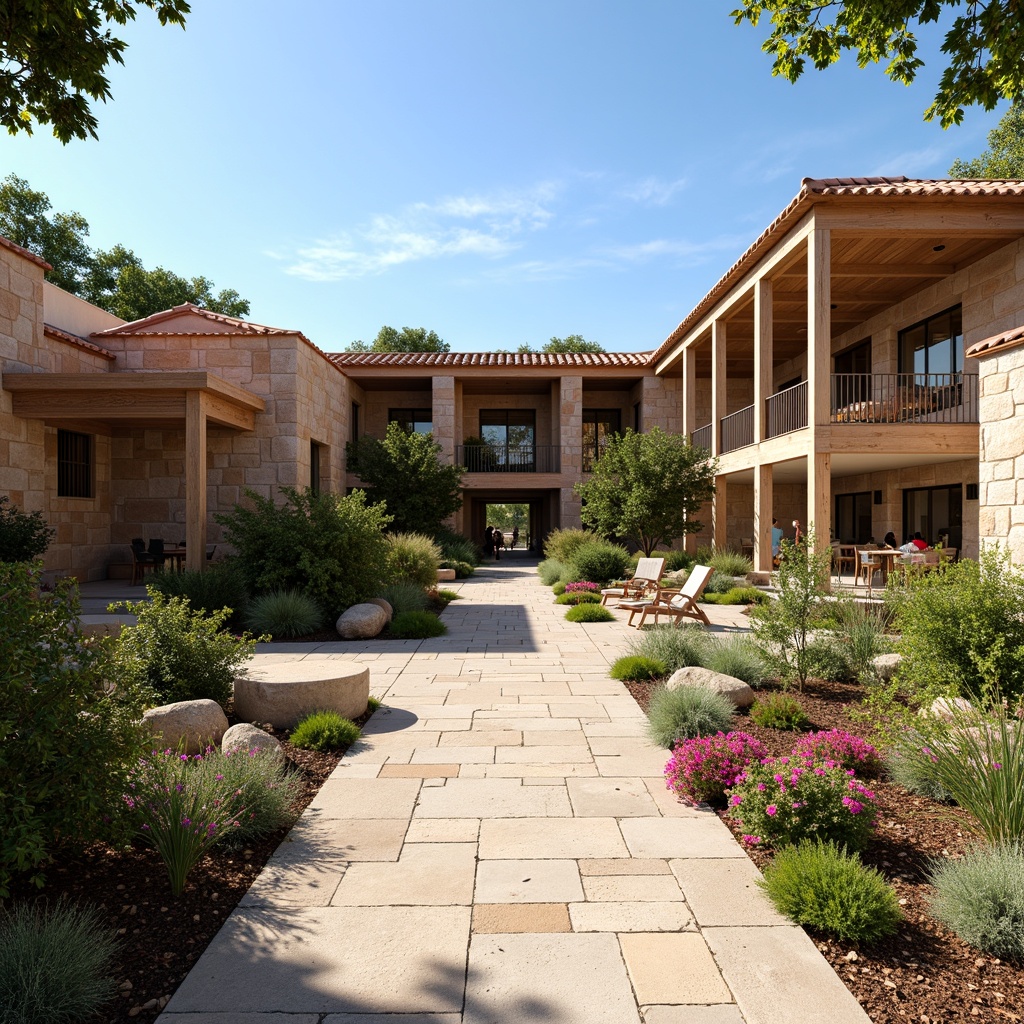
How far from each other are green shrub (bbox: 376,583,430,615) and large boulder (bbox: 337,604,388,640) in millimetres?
899

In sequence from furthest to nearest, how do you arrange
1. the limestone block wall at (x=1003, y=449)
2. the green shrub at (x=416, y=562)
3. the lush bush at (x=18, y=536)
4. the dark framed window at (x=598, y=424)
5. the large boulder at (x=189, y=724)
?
the dark framed window at (x=598, y=424), the green shrub at (x=416, y=562), the lush bush at (x=18, y=536), the limestone block wall at (x=1003, y=449), the large boulder at (x=189, y=724)

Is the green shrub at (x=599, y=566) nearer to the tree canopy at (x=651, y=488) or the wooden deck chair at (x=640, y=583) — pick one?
the wooden deck chair at (x=640, y=583)

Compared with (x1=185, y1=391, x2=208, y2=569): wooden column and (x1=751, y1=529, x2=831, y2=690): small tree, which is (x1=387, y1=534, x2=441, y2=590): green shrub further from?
(x1=751, y1=529, x2=831, y2=690): small tree

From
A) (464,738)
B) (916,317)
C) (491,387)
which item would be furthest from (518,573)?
(464,738)

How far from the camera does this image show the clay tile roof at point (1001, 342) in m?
5.98

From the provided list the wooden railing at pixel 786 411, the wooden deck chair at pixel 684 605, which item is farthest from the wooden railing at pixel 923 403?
the wooden deck chair at pixel 684 605

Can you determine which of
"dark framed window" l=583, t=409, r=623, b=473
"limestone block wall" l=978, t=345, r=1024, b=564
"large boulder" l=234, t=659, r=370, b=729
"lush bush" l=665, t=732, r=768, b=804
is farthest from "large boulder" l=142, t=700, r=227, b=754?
"dark framed window" l=583, t=409, r=623, b=473

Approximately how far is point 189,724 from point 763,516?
1224cm

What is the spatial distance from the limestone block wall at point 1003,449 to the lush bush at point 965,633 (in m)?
1.27

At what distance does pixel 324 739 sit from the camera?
4.57 m

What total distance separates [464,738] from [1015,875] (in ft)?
10.4

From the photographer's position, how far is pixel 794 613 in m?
5.92

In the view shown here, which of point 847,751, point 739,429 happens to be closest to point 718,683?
point 847,751

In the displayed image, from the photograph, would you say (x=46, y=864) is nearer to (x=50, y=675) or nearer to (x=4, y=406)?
(x=50, y=675)
